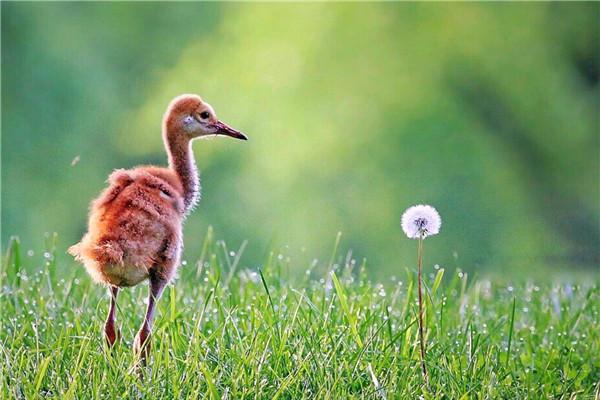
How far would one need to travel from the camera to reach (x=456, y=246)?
1305 centimetres

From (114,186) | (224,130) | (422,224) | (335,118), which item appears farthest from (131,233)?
(335,118)

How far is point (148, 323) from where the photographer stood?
397 centimetres

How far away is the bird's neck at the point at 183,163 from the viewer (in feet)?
14.9

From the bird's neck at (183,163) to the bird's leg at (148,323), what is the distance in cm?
58

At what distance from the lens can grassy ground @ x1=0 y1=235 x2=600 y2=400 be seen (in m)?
3.84

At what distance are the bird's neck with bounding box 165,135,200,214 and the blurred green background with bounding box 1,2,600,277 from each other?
865 centimetres

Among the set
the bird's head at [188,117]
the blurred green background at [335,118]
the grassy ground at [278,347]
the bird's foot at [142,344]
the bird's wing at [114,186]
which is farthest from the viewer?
the blurred green background at [335,118]

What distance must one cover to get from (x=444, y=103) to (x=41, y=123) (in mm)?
4963

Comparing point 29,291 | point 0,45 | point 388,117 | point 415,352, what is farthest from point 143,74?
point 415,352

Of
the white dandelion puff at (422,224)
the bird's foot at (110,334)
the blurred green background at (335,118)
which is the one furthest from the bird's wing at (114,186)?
the blurred green background at (335,118)

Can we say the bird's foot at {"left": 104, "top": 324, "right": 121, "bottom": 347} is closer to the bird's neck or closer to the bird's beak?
the bird's neck

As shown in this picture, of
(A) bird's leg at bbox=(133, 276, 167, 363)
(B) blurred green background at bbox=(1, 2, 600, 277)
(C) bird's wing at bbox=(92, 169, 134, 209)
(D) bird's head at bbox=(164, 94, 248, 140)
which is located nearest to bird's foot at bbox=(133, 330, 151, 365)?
(A) bird's leg at bbox=(133, 276, 167, 363)

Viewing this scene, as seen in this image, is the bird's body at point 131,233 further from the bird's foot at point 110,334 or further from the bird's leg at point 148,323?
the bird's foot at point 110,334

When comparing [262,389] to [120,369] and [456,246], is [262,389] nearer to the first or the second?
[120,369]
